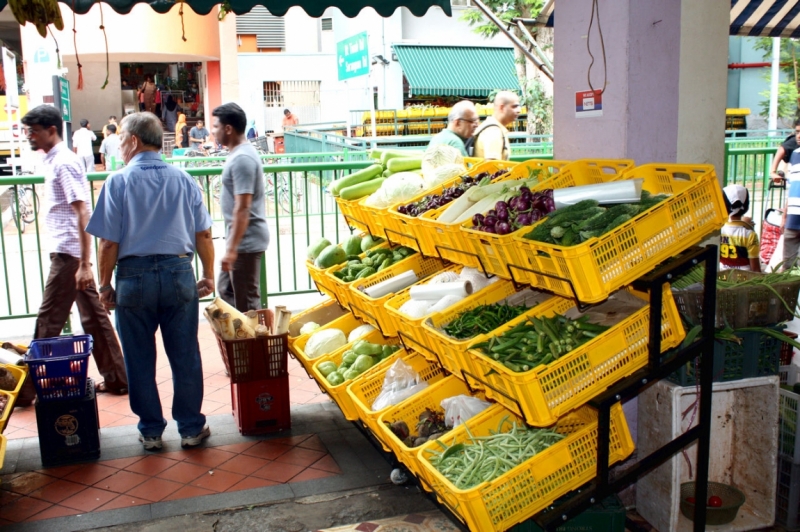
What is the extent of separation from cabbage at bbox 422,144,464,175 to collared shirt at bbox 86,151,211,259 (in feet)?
5.49

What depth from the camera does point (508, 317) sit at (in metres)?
3.77

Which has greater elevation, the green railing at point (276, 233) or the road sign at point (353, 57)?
the road sign at point (353, 57)

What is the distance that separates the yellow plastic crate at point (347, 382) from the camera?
4.58 meters

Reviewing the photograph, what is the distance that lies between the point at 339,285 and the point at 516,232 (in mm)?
2139

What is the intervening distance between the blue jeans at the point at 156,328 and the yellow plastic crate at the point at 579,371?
7.21 ft

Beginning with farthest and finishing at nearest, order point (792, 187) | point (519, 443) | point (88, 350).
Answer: point (792, 187) → point (88, 350) → point (519, 443)

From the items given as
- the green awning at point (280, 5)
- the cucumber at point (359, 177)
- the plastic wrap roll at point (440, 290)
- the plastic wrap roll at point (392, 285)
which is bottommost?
the plastic wrap roll at point (392, 285)

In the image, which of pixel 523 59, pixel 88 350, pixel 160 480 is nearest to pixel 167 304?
pixel 88 350

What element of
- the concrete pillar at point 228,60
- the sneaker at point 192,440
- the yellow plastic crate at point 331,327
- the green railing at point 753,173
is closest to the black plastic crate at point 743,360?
the yellow plastic crate at point 331,327

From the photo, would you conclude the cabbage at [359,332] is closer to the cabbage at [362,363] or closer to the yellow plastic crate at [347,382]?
the yellow plastic crate at [347,382]

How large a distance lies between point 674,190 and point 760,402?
46.7 inches

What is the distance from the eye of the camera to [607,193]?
337 cm

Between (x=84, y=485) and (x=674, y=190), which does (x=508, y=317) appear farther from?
(x=84, y=485)

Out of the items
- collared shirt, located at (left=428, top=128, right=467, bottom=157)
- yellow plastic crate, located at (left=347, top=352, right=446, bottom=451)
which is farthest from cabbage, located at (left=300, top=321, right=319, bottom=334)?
collared shirt, located at (left=428, top=128, right=467, bottom=157)
